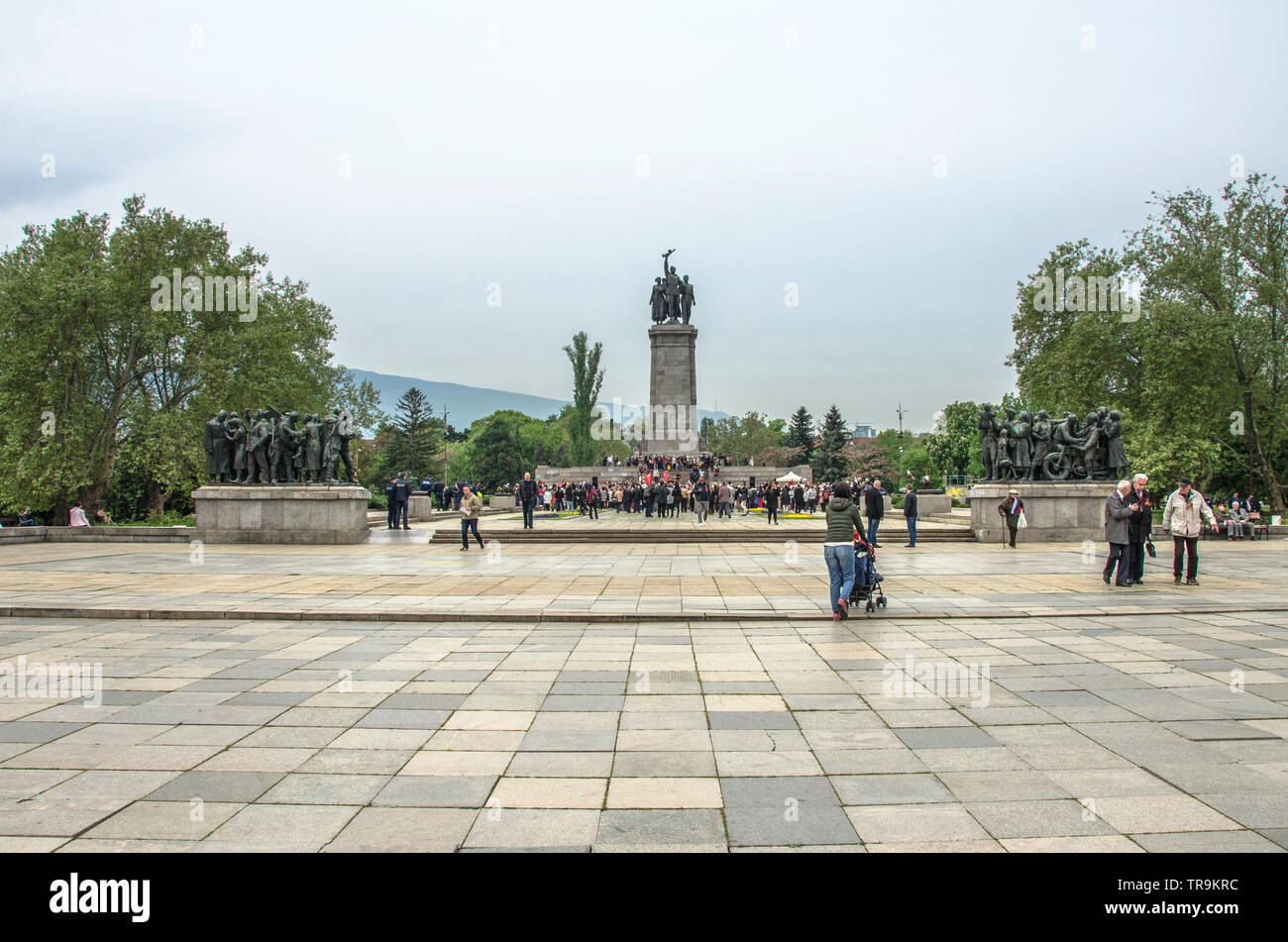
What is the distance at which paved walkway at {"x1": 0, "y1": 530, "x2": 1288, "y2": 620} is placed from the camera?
11.0 metres

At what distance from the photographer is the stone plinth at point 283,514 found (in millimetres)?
23734

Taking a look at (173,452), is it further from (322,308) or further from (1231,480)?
(1231,480)

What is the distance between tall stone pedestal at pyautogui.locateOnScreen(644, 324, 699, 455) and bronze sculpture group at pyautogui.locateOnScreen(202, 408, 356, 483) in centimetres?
3114

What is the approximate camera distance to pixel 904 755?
5105 millimetres

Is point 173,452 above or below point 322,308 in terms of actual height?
below

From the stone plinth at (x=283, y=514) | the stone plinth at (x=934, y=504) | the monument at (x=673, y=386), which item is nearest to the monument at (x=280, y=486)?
the stone plinth at (x=283, y=514)

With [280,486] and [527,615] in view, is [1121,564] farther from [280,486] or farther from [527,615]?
[280,486]

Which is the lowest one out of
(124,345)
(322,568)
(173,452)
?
(322,568)

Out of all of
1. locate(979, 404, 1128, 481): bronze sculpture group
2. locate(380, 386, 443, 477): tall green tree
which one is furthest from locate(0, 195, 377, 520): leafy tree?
locate(380, 386, 443, 477): tall green tree

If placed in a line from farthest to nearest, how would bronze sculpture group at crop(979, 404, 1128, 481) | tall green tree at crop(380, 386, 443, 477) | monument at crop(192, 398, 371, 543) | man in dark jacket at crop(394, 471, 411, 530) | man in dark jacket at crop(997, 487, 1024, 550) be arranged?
1. tall green tree at crop(380, 386, 443, 477)
2. man in dark jacket at crop(394, 471, 411, 530)
3. monument at crop(192, 398, 371, 543)
4. bronze sculpture group at crop(979, 404, 1128, 481)
5. man in dark jacket at crop(997, 487, 1024, 550)

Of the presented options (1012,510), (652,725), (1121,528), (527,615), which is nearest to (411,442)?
(1012,510)

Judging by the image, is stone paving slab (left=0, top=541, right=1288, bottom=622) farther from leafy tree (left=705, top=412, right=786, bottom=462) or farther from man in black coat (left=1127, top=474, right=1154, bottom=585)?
leafy tree (left=705, top=412, right=786, bottom=462)
